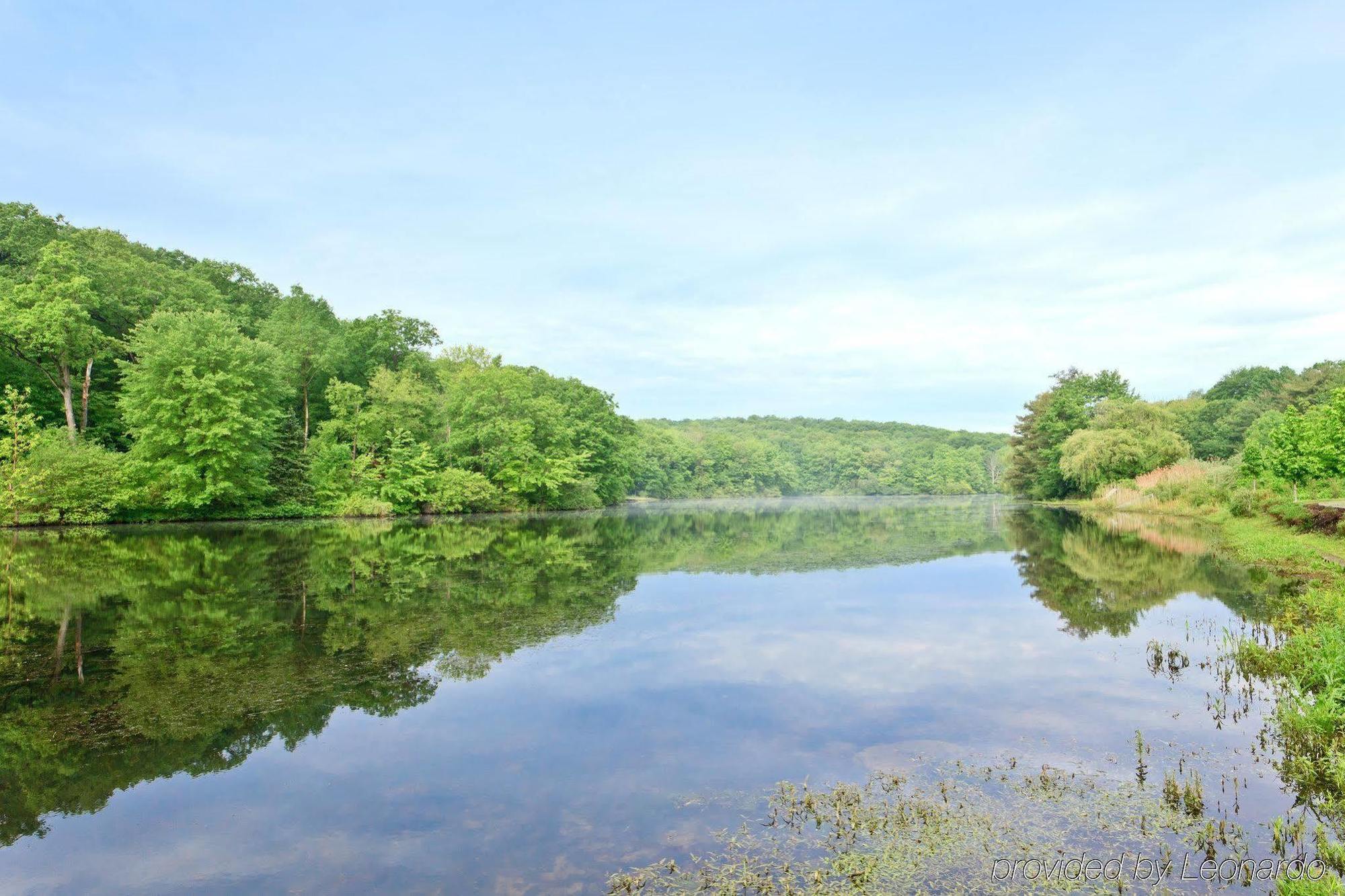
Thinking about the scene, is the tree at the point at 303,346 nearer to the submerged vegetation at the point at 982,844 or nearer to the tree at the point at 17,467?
the tree at the point at 17,467

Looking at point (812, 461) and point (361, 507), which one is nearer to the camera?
point (361, 507)

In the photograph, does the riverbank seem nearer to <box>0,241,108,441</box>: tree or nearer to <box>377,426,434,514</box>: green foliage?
<box>377,426,434,514</box>: green foliage

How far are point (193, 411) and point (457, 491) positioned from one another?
14348 millimetres

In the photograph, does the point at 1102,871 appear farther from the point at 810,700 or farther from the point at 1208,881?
the point at 810,700

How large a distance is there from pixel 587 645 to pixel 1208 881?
7.58 meters

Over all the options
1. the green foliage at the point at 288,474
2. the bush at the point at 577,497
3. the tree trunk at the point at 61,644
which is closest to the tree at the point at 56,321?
the green foliage at the point at 288,474

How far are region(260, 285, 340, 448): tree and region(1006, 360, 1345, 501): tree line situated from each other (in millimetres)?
45054

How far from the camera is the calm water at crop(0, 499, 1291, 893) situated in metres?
4.86

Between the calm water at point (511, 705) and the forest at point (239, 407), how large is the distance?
52.9ft

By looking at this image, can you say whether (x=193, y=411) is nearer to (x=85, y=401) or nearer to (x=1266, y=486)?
(x=85, y=401)

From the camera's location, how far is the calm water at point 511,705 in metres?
4.86

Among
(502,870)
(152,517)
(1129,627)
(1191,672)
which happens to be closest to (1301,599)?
(1129,627)

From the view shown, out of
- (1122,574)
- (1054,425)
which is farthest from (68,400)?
(1054,425)

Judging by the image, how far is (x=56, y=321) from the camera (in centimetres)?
3222
